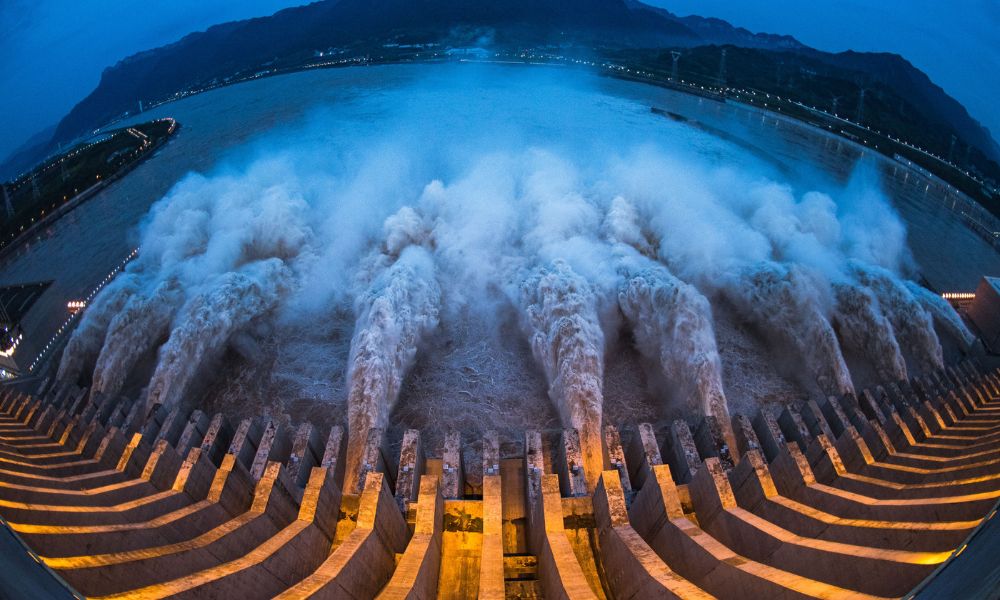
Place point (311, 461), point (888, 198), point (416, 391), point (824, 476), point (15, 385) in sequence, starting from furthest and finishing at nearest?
point (888, 198), point (15, 385), point (416, 391), point (311, 461), point (824, 476)

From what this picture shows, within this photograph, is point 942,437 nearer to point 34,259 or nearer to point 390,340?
point 390,340

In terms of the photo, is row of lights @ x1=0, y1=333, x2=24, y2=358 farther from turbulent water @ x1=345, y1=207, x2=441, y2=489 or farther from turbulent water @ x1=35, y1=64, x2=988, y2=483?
turbulent water @ x1=345, y1=207, x2=441, y2=489

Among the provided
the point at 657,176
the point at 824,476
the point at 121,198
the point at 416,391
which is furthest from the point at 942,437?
the point at 121,198

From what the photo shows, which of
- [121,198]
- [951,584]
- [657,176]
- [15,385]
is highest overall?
[657,176]

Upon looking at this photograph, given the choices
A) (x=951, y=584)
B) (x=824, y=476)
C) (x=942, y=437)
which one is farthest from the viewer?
(x=942, y=437)

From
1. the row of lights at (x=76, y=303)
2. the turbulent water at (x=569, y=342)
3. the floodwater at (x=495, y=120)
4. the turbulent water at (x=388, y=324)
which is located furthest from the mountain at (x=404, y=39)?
the turbulent water at (x=569, y=342)

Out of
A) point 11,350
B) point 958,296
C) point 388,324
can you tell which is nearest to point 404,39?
point 11,350

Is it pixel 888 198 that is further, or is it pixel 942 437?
pixel 888 198

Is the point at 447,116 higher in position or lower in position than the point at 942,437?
higher
